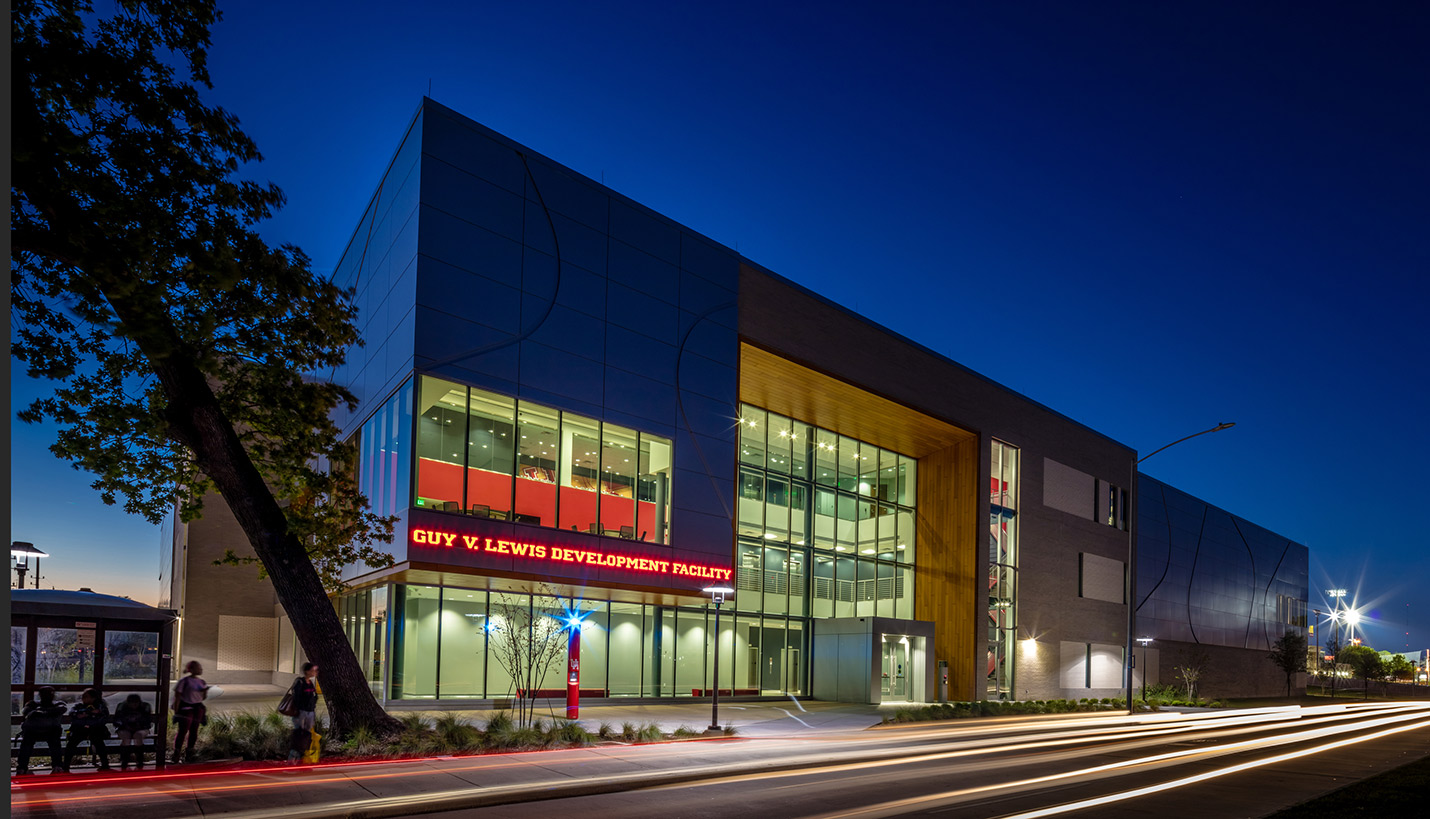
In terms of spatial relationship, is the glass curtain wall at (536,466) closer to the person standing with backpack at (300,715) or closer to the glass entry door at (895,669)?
the person standing with backpack at (300,715)

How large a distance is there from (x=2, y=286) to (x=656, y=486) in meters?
27.1

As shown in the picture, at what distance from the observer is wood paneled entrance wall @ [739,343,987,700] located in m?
38.7

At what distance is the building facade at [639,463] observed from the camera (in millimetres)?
25609

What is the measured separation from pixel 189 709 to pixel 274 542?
10.6ft

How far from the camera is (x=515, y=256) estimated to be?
26.7 m

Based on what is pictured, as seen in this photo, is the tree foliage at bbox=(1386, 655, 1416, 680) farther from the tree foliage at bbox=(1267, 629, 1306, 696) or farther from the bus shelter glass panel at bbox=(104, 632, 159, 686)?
the bus shelter glass panel at bbox=(104, 632, 159, 686)

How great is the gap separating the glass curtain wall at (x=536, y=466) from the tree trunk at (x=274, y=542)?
710 centimetres

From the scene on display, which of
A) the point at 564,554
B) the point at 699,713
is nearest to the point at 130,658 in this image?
the point at 564,554

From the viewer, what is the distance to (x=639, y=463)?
29.7m

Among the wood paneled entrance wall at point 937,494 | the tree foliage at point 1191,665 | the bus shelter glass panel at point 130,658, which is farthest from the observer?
the tree foliage at point 1191,665

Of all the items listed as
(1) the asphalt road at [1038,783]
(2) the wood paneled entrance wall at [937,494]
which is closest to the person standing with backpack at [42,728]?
(1) the asphalt road at [1038,783]

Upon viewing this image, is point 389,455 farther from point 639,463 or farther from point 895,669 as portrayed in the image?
point 895,669

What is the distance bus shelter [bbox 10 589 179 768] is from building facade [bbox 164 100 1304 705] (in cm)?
855

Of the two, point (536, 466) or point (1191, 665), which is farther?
point (1191, 665)
